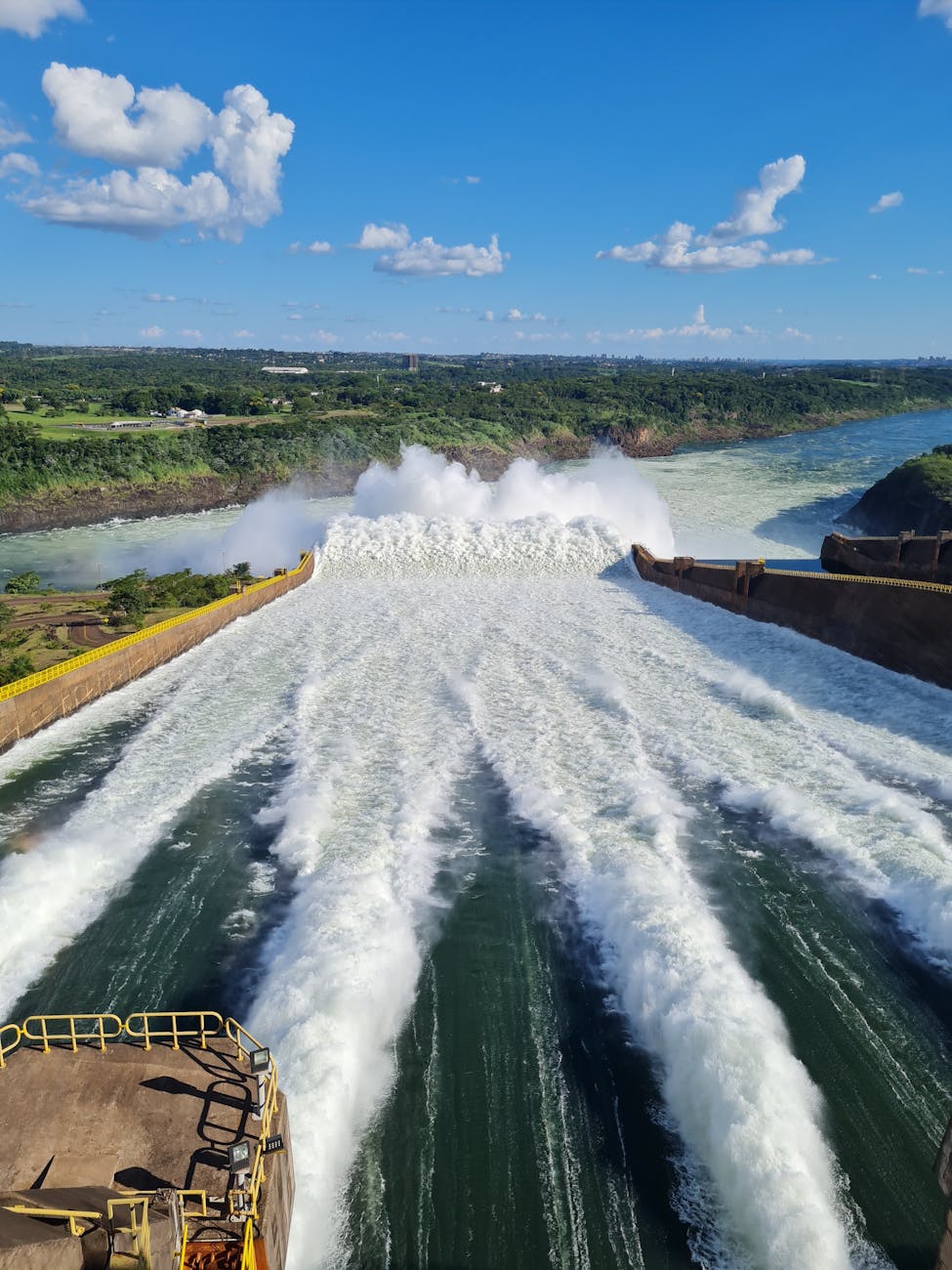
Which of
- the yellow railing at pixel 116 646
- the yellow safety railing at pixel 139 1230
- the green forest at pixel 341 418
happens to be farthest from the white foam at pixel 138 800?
the green forest at pixel 341 418

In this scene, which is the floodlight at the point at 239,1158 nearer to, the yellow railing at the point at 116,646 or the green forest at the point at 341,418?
the yellow railing at the point at 116,646

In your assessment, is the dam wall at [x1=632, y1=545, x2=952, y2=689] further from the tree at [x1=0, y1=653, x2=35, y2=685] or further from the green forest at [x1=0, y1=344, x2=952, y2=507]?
the green forest at [x1=0, y1=344, x2=952, y2=507]

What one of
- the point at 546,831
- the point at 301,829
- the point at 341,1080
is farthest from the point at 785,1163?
the point at 301,829

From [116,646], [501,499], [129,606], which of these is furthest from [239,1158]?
[501,499]

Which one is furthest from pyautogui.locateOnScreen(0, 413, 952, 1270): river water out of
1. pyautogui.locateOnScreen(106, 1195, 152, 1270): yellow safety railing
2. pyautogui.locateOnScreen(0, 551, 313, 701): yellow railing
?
pyautogui.locateOnScreen(106, 1195, 152, 1270): yellow safety railing

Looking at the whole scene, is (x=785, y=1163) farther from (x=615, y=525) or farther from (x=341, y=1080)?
(x=615, y=525)

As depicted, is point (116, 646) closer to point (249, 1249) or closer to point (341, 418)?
point (249, 1249)
